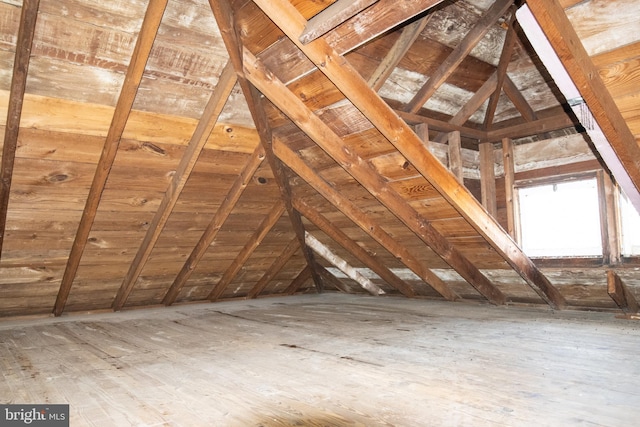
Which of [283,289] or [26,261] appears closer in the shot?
[26,261]

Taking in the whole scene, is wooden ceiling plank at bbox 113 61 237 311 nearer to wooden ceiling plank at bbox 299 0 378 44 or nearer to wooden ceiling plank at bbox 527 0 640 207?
wooden ceiling plank at bbox 299 0 378 44

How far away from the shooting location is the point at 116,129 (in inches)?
118

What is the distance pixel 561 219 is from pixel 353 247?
2.03 m

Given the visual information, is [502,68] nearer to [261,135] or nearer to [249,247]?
[261,135]

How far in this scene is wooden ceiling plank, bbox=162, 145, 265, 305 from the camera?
3.82 meters

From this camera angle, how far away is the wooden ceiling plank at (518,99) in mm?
4002

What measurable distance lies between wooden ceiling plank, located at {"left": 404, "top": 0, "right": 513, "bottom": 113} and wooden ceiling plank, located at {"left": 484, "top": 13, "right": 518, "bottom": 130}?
211 mm

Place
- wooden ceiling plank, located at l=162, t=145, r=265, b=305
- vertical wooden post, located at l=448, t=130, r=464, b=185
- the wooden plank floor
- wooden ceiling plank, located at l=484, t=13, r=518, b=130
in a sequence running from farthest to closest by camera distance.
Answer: vertical wooden post, located at l=448, t=130, r=464, b=185 < wooden ceiling plank, located at l=162, t=145, r=265, b=305 < wooden ceiling plank, located at l=484, t=13, r=518, b=130 < the wooden plank floor

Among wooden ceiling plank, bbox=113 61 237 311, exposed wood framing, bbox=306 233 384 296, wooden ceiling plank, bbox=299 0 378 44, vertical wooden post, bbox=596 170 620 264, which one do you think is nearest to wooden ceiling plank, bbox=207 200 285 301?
exposed wood framing, bbox=306 233 384 296

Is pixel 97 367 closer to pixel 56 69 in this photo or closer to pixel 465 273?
pixel 56 69

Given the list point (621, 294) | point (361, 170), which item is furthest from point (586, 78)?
point (621, 294)

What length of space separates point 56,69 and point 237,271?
3.02m

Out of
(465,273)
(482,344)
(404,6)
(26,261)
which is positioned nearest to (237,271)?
(26,261)

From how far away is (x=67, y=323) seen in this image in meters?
4.20
